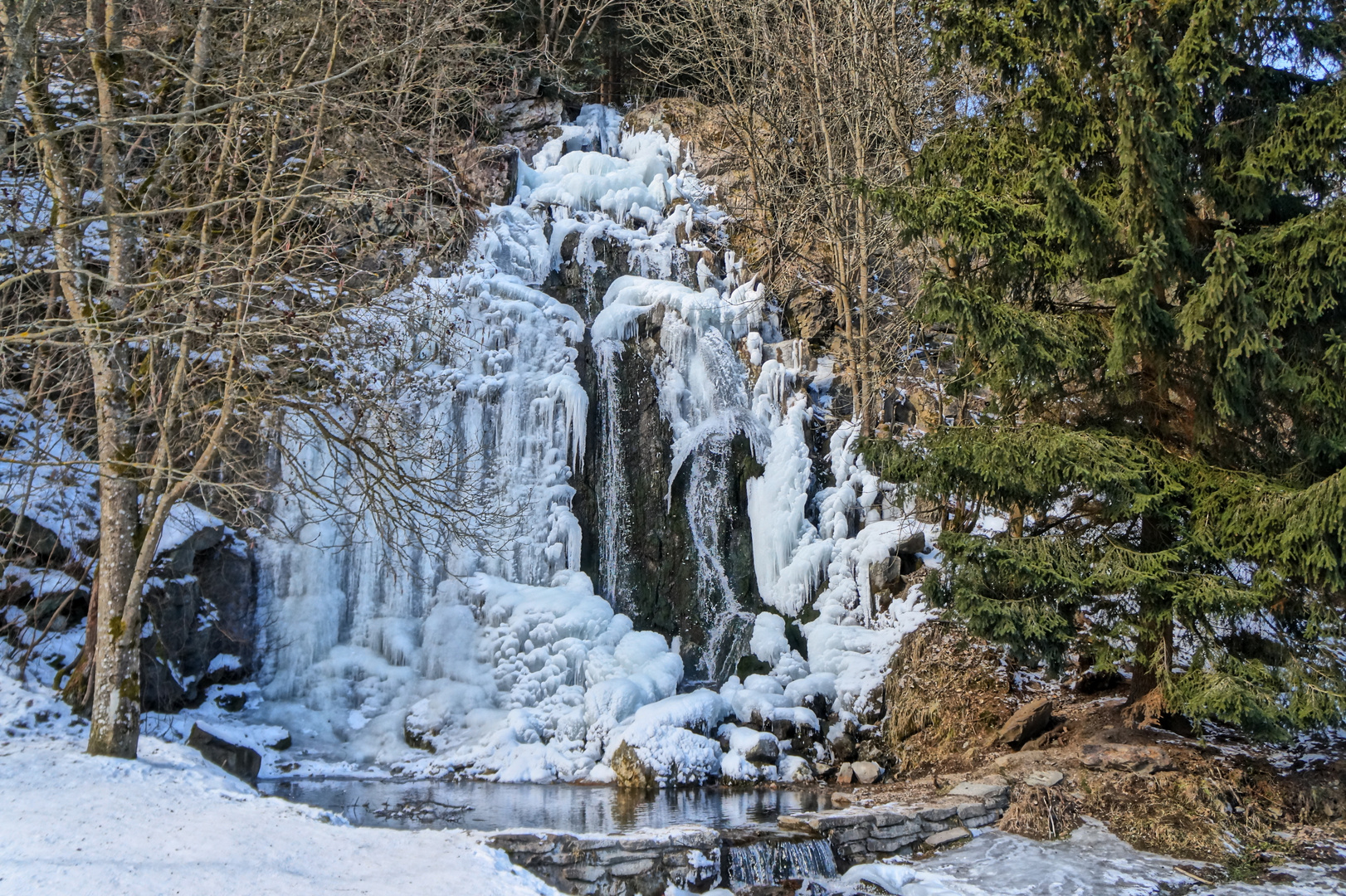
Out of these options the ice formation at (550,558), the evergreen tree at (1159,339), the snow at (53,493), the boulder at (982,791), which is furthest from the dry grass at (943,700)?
the snow at (53,493)

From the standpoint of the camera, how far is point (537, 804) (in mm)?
8250

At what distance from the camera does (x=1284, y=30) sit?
700 cm

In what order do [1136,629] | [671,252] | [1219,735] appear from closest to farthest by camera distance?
[1136,629]
[1219,735]
[671,252]

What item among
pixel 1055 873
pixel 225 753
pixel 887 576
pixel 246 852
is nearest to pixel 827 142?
pixel 887 576

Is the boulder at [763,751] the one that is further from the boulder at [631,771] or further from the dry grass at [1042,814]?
the dry grass at [1042,814]

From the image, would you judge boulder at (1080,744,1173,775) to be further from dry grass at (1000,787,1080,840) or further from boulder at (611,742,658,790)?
boulder at (611,742,658,790)

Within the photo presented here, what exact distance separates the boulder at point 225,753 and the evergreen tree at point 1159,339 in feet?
21.4

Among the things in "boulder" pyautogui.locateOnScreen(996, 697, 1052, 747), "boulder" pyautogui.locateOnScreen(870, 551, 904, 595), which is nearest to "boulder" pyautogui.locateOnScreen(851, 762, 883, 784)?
"boulder" pyautogui.locateOnScreen(996, 697, 1052, 747)

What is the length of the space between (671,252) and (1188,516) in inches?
400

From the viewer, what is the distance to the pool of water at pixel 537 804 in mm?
7434

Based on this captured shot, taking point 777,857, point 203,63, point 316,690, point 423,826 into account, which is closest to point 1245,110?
point 777,857

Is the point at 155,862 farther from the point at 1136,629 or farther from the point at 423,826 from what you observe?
the point at 1136,629

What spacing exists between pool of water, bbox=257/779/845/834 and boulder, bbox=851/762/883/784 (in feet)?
1.97

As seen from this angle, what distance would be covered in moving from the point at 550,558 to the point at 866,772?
16.0 ft
